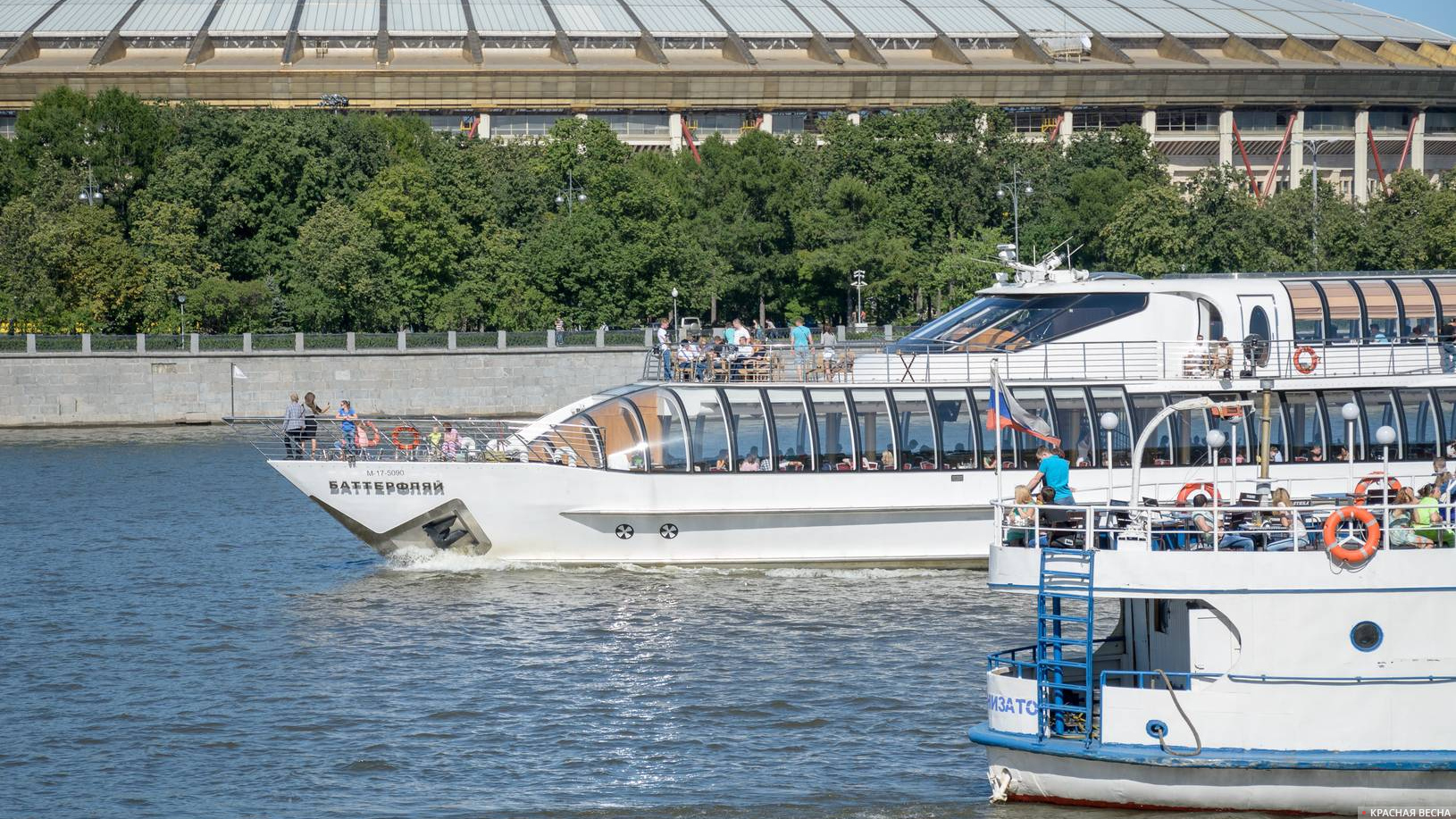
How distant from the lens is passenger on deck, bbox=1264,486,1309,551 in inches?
782

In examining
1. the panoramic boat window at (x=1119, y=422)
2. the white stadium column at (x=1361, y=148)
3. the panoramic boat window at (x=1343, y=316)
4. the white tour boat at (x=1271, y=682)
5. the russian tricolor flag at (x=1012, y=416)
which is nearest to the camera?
the white tour boat at (x=1271, y=682)

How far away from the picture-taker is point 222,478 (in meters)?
58.3

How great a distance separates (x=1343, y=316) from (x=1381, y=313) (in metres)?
0.81

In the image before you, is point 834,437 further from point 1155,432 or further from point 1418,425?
point 1418,425

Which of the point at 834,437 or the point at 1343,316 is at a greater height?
the point at 1343,316

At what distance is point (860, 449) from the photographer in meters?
36.0

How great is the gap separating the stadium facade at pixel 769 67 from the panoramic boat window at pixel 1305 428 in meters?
85.5

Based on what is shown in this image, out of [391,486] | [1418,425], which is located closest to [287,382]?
[391,486]

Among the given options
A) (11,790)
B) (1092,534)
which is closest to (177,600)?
(11,790)

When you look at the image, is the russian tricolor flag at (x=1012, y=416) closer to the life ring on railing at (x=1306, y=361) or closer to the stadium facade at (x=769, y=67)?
the life ring on railing at (x=1306, y=361)

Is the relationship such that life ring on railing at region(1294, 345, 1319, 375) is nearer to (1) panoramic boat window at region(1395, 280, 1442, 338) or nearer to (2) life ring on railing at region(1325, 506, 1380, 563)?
(1) panoramic boat window at region(1395, 280, 1442, 338)

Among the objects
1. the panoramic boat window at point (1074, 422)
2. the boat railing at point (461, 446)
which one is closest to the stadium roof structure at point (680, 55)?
the boat railing at point (461, 446)

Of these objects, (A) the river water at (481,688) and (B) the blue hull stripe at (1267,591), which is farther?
(A) the river water at (481,688)

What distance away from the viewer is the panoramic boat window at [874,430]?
35969mm
